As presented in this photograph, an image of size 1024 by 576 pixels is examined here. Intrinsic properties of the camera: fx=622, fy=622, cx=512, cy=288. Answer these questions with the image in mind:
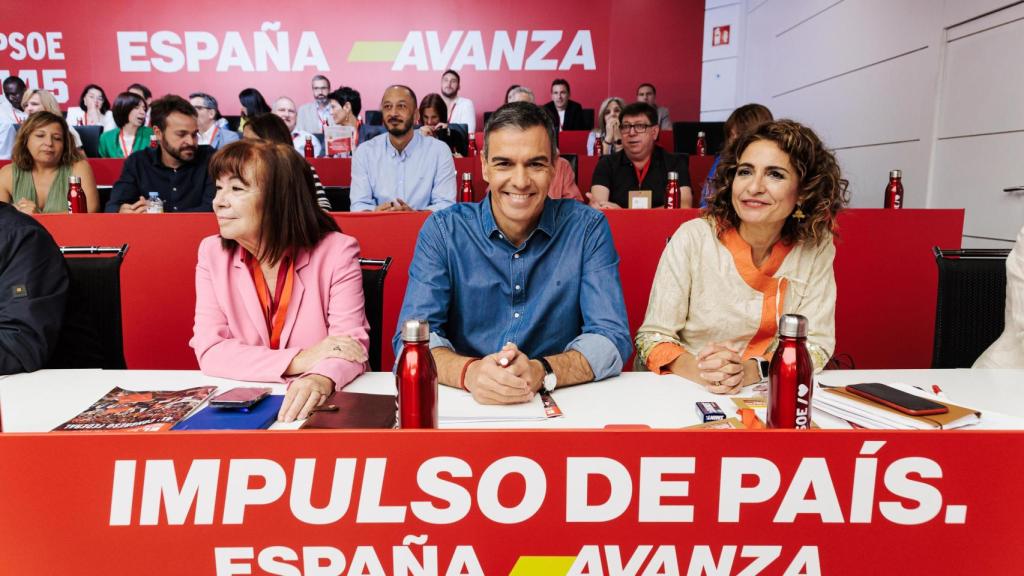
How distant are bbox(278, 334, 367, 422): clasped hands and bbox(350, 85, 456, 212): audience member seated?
257cm

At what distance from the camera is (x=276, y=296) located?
167 cm

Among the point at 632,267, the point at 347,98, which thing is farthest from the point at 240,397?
the point at 347,98

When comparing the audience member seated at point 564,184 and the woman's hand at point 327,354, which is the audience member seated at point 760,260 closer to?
the woman's hand at point 327,354

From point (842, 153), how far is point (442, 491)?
6.02 metres

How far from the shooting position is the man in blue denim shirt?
63.6 inches

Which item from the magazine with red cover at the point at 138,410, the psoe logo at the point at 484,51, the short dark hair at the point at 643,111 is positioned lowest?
the magazine with red cover at the point at 138,410

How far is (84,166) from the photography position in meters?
3.59

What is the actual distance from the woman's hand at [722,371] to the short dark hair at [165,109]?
321 cm

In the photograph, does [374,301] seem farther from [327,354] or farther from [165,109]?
[165,109]

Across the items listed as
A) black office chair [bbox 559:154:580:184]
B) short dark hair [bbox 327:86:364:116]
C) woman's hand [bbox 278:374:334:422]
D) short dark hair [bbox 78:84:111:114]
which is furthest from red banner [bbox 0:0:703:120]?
woman's hand [bbox 278:374:334:422]

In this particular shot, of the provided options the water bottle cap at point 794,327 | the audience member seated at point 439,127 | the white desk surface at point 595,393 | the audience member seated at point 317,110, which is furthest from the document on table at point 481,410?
the audience member seated at point 317,110

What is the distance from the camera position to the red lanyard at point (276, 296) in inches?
64.8

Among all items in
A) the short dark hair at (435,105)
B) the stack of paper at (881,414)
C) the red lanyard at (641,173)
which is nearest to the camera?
the stack of paper at (881,414)

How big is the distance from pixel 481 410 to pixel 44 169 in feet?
12.1
